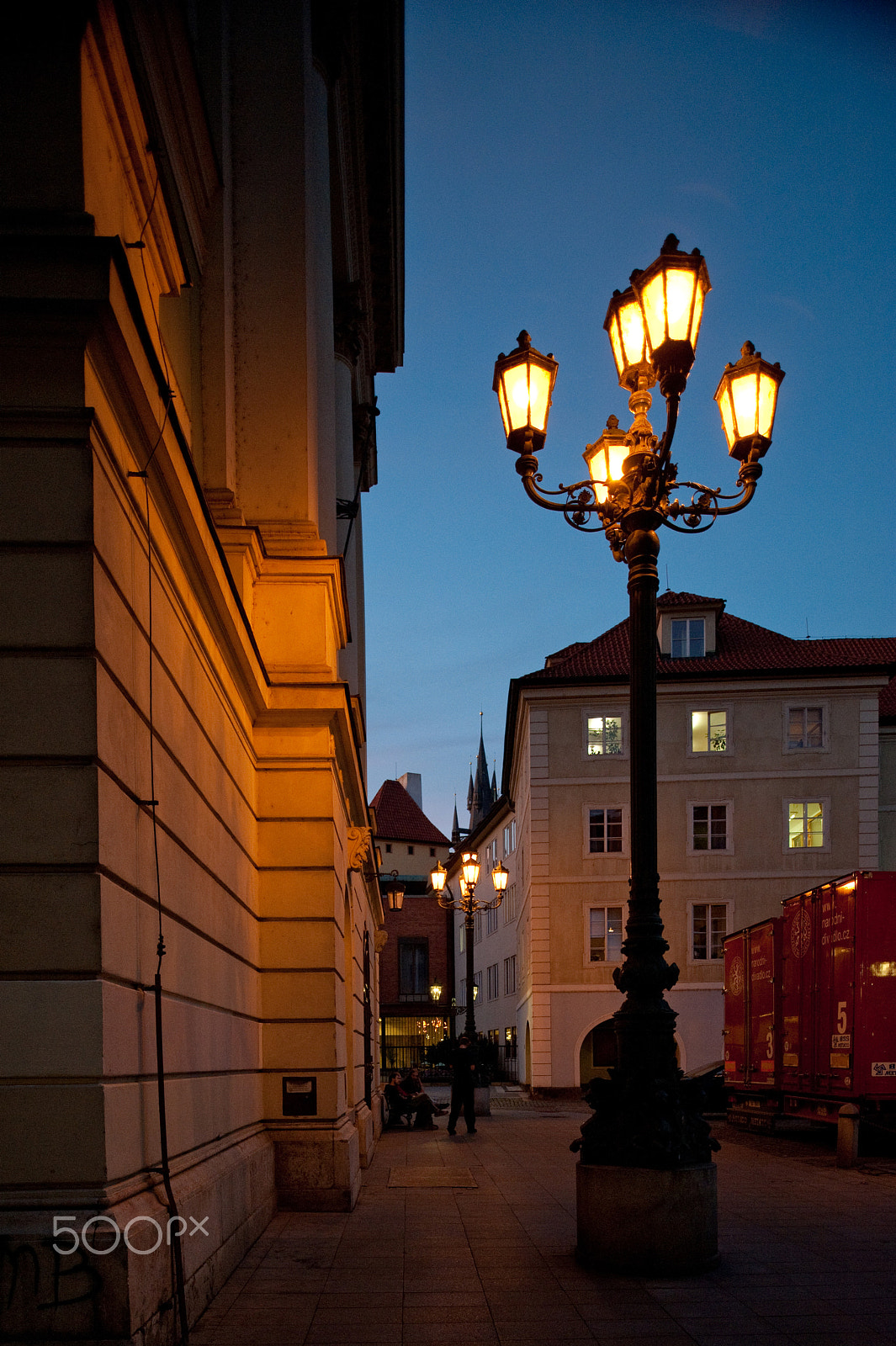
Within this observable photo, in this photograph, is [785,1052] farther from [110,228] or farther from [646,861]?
[110,228]

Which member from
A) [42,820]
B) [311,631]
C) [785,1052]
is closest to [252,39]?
[311,631]

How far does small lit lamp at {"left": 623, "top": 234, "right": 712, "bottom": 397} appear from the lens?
26.8 ft

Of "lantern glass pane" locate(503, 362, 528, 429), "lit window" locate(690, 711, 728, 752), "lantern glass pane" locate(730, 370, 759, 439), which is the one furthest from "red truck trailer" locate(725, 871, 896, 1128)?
"lit window" locate(690, 711, 728, 752)

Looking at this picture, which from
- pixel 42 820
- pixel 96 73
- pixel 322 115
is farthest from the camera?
pixel 322 115

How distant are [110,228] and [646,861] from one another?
18.2 feet

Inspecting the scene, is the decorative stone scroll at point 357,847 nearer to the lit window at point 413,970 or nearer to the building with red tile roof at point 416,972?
the building with red tile roof at point 416,972

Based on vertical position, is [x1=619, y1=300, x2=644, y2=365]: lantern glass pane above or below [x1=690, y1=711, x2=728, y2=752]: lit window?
above

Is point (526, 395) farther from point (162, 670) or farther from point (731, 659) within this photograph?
point (731, 659)

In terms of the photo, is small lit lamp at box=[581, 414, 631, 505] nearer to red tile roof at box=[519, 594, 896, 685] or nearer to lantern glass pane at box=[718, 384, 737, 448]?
lantern glass pane at box=[718, 384, 737, 448]

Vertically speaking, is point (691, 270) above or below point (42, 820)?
above

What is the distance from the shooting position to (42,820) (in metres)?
4.98

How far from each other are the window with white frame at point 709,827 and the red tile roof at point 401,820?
3471 cm

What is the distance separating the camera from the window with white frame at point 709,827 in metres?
35.3

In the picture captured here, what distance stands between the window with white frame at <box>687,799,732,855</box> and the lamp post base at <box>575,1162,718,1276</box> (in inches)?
1099
